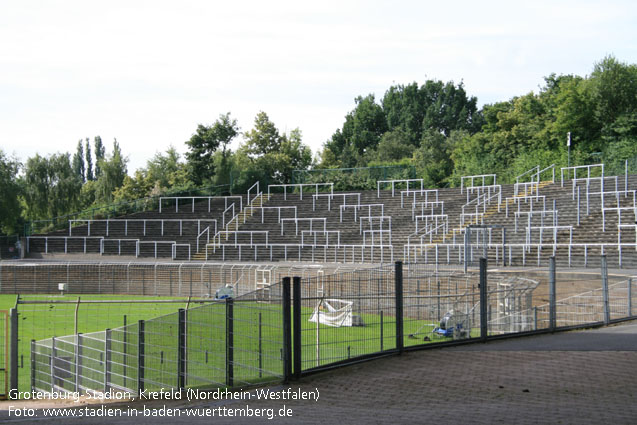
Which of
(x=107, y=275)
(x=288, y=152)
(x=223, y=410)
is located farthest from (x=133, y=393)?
(x=288, y=152)

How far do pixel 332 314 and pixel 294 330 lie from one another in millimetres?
1212

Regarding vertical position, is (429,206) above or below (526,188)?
below

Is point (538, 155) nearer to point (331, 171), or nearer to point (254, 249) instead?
point (331, 171)

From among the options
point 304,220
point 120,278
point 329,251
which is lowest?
point 120,278

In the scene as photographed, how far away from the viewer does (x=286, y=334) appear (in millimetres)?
9461

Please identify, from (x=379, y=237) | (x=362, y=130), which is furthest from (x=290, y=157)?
(x=379, y=237)

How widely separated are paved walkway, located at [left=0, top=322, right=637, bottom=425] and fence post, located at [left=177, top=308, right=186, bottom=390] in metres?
1.00

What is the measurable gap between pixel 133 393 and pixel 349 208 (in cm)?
3417

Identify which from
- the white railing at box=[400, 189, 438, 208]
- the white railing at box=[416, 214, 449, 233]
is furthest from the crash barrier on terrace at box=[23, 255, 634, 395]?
the white railing at box=[400, 189, 438, 208]

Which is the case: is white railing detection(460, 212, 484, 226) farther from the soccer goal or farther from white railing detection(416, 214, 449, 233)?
the soccer goal

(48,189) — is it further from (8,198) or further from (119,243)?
(119,243)

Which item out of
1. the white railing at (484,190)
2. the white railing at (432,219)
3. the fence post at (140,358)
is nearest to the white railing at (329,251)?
the white railing at (432,219)

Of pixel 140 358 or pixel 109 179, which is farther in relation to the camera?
pixel 109 179

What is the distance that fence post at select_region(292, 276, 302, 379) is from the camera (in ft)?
31.0
